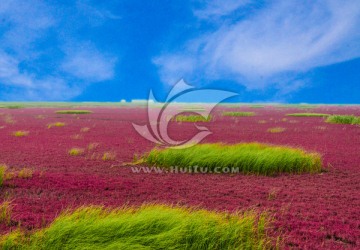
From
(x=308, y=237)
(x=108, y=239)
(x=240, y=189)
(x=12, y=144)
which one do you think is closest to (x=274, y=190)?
(x=240, y=189)

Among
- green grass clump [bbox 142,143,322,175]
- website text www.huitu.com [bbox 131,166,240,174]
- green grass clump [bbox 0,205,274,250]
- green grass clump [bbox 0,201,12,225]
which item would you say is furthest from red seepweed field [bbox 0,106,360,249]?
green grass clump [bbox 0,205,274,250]

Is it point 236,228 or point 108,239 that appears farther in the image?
point 236,228

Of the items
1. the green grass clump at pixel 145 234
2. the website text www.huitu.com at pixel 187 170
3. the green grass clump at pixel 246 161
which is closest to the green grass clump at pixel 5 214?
the green grass clump at pixel 145 234

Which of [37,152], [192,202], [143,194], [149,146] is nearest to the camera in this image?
[192,202]

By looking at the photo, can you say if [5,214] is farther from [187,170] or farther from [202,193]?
[187,170]

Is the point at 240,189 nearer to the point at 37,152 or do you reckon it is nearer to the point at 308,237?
the point at 308,237

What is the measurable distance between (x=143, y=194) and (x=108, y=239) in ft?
12.9

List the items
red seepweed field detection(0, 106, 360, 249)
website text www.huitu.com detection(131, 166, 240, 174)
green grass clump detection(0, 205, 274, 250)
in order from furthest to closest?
website text www.huitu.com detection(131, 166, 240, 174) → red seepweed field detection(0, 106, 360, 249) → green grass clump detection(0, 205, 274, 250)

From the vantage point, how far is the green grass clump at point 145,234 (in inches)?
213

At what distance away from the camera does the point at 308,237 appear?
657cm

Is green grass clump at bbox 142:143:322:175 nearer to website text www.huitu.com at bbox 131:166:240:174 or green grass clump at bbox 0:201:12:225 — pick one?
website text www.huitu.com at bbox 131:166:240:174

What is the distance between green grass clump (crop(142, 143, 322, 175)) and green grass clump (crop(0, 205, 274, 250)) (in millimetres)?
6967

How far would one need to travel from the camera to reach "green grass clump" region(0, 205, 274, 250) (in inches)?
213

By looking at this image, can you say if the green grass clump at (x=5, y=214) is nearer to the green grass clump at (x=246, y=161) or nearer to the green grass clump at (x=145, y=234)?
the green grass clump at (x=145, y=234)
